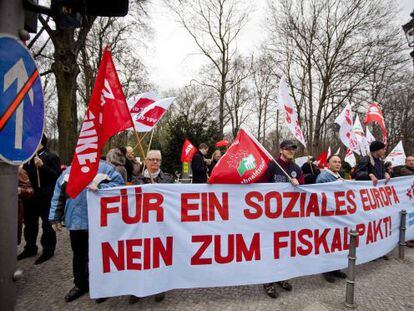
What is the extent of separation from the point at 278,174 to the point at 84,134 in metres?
2.62

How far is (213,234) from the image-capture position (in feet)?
11.7

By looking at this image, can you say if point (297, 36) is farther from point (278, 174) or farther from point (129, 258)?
point (129, 258)

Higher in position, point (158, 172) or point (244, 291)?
point (158, 172)

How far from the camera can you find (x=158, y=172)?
4234mm

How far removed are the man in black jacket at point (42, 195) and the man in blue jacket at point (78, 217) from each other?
1357 mm

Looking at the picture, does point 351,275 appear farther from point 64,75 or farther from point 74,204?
point 64,75

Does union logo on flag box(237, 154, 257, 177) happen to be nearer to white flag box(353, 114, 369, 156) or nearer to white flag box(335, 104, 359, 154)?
white flag box(335, 104, 359, 154)

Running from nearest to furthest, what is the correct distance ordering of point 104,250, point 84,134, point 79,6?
point 79,6
point 84,134
point 104,250

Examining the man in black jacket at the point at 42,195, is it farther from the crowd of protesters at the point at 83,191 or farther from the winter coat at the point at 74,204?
the winter coat at the point at 74,204

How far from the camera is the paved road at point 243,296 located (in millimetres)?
3436

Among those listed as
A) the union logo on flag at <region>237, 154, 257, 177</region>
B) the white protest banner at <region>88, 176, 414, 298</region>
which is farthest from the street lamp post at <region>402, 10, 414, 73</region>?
the union logo on flag at <region>237, 154, 257, 177</region>

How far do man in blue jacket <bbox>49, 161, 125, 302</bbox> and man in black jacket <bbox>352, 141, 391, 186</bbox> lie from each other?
4.25m

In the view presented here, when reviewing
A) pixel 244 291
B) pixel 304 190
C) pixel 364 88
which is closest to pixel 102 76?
pixel 304 190

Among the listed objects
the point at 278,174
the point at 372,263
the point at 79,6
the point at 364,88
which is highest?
the point at 364,88
